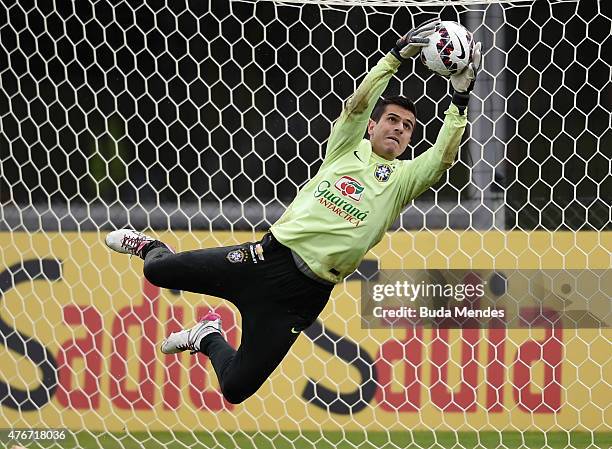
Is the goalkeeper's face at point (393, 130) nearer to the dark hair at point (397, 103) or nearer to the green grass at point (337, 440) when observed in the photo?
the dark hair at point (397, 103)

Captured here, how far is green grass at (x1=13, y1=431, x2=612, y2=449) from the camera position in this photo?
4.39 m

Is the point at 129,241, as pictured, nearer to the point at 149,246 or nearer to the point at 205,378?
the point at 149,246

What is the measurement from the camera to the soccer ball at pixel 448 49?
300 centimetres

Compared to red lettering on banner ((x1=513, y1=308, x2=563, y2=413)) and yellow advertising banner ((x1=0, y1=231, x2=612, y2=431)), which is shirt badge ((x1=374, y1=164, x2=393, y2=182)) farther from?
red lettering on banner ((x1=513, y1=308, x2=563, y2=413))

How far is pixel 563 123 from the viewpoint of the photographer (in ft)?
15.0

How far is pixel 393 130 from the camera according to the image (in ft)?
10.9

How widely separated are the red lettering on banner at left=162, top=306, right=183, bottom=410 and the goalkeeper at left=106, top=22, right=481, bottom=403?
3.78 ft

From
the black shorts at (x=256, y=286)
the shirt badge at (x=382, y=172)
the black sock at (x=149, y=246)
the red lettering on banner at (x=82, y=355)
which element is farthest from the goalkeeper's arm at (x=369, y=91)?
the red lettering on banner at (x=82, y=355)

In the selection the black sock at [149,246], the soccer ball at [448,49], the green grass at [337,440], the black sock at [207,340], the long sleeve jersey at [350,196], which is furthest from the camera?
the green grass at [337,440]

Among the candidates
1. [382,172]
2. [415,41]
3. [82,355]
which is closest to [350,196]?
[382,172]

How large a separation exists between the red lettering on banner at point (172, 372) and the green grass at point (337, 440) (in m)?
0.14

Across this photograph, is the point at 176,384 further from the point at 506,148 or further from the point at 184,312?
the point at 506,148

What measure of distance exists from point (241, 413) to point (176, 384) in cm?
30

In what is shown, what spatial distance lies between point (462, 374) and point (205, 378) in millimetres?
1084
